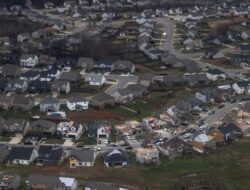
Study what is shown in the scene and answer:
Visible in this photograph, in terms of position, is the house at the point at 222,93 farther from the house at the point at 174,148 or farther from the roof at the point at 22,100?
the roof at the point at 22,100

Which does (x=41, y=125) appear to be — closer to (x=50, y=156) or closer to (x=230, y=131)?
(x=50, y=156)

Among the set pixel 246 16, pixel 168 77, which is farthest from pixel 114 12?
pixel 168 77

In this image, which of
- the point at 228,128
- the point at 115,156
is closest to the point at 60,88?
the point at 115,156

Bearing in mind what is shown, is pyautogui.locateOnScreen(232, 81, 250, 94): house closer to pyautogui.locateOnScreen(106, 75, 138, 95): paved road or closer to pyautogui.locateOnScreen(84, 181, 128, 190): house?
pyautogui.locateOnScreen(106, 75, 138, 95): paved road

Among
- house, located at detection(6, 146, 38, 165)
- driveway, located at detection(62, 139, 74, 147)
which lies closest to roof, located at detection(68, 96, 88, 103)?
driveway, located at detection(62, 139, 74, 147)

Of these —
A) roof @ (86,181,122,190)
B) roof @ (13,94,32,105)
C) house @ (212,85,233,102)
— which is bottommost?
house @ (212,85,233,102)

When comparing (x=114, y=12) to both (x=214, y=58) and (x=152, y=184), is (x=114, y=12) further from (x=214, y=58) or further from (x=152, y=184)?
(x=152, y=184)

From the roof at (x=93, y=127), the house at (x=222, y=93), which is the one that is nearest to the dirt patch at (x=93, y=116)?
the roof at (x=93, y=127)
